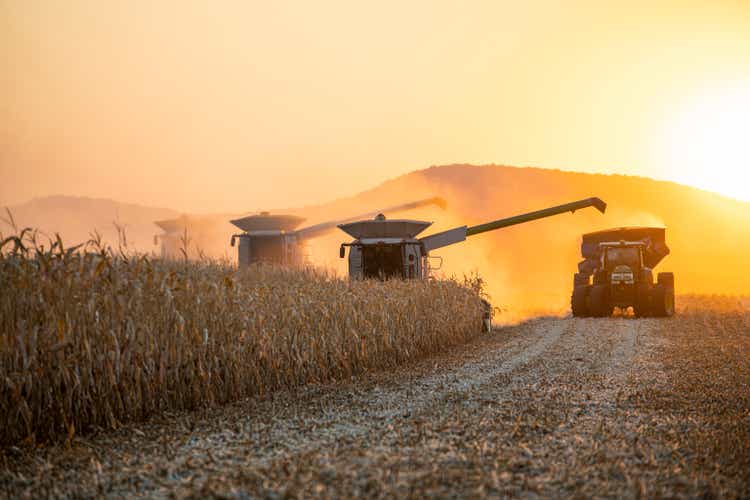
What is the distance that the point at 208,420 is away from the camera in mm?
8281

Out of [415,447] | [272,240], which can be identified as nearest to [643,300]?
[272,240]

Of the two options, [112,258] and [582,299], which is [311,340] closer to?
[112,258]

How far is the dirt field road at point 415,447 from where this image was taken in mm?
5758

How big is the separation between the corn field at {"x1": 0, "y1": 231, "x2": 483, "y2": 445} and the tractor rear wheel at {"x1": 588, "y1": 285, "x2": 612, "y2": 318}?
13.0m

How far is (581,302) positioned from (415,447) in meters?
17.7

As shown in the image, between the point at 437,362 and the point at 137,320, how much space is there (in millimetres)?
6058

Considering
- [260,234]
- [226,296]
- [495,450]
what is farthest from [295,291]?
[260,234]

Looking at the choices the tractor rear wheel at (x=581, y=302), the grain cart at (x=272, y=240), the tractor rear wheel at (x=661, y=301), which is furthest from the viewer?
the grain cart at (x=272, y=240)

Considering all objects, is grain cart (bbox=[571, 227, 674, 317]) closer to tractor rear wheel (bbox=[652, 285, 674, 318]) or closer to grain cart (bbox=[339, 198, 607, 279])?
tractor rear wheel (bbox=[652, 285, 674, 318])

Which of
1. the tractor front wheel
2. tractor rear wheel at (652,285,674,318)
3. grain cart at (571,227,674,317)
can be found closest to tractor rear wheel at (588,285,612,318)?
grain cart at (571,227,674,317)

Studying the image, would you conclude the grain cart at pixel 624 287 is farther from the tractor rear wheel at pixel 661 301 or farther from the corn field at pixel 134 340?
the corn field at pixel 134 340

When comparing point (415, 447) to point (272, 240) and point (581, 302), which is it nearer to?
point (581, 302)

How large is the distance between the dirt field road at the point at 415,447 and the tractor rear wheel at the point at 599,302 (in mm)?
12104

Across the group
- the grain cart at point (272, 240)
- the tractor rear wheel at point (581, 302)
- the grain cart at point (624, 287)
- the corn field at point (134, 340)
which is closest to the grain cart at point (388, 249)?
the tractor rear wheel at point (581, 302)
